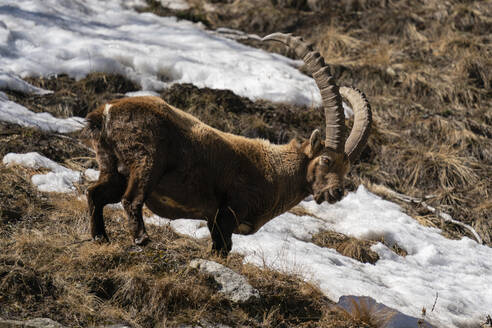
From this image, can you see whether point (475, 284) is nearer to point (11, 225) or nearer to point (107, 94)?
point (11, 225)

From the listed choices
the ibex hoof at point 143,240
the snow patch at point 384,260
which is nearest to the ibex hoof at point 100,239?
the ibex hoof at point 143,240

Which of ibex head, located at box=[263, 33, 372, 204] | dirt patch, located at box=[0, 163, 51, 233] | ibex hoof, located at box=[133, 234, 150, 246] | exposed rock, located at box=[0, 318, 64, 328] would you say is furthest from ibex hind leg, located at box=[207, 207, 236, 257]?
dirt patch, located at box=[0, 163, 51, 233]

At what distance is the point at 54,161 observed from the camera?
890 centimetres

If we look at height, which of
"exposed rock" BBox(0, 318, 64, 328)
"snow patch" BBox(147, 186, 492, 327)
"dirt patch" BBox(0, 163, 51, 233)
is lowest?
"snow patch" BBox(147, 186, 492, 327)

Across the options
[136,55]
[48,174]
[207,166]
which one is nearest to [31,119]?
[48,174]

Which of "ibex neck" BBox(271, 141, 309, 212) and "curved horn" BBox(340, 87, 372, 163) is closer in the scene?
"ibex neck" BBox(271, 141, 309, 212)

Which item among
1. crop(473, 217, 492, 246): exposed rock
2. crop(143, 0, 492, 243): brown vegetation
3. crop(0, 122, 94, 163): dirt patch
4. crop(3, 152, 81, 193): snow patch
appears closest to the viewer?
crop(3, 152, 81, 193): snow patch

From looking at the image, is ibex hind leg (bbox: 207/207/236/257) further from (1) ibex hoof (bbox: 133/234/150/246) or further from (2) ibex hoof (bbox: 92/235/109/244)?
(2) ibex hoof (bbox: 92/235/109/244)

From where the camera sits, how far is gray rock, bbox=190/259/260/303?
505 cm

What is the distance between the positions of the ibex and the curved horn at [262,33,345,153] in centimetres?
1

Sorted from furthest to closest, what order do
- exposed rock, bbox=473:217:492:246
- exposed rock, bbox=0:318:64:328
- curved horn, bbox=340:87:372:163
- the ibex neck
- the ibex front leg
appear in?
1. exposed rock, bbox=473:217:492:246
2. curved horn, bbox=340:87:372:163
3. the ibex neck
4. the ibex front leg
5. exposed rock, bbox=0:318:64:328

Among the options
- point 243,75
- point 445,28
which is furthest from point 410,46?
point 243,75

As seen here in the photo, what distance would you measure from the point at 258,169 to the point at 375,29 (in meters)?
11.1

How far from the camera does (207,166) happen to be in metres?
5.83
